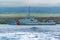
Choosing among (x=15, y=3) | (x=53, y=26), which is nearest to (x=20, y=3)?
(x=15, y=3)

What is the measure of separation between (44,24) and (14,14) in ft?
1.47

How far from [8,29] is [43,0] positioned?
64 cm

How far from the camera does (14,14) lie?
321 inches

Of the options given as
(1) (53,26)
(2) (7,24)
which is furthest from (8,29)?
(1) (53,26)

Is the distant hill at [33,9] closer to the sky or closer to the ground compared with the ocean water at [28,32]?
closer to the sky

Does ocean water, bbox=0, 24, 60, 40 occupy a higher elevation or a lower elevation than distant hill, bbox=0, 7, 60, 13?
lower

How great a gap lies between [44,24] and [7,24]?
0.52 meters

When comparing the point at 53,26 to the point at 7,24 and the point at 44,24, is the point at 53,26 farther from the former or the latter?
the point at 7,24

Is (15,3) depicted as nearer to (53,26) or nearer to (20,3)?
(20,3)

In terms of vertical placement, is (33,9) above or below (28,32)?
above

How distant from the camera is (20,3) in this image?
26.8 feet

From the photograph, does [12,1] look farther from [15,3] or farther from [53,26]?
[53,26]

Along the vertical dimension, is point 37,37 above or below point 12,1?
below

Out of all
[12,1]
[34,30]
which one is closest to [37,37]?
[34,30]
